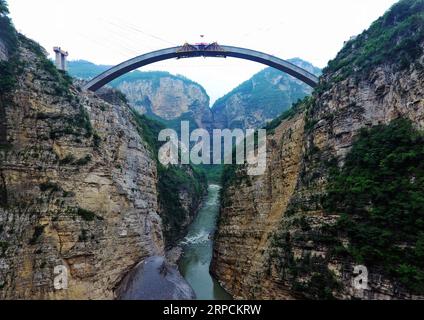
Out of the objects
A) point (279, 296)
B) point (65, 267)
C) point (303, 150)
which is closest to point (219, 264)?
point (279, 296)

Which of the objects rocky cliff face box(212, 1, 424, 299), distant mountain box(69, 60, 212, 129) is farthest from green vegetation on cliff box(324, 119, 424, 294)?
distant mountain box(69, 60, 212, 129)

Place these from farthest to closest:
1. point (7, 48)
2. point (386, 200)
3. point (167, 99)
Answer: point (167, 99) → point (7, 48) → point (386, 200)

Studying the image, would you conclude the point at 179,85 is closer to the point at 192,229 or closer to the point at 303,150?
the point at 192,229

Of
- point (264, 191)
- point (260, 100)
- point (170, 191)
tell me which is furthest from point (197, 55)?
point (260, 100)

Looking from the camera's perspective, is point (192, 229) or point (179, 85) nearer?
point (192, 229)

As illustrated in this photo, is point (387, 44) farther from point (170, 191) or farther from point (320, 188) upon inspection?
point (170, 191)
